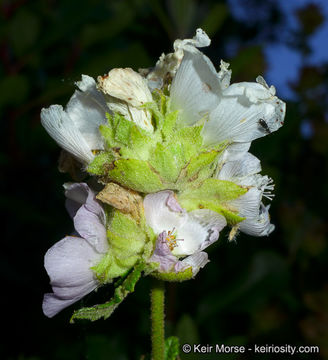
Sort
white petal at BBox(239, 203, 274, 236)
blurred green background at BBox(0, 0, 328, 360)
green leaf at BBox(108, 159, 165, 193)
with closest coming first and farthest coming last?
green leaf at BBox(108, 159, 165, 193) < white petal at BBox(239, 203, 274, 236) < blurred green background at BBox(0, 0, 328, 360)

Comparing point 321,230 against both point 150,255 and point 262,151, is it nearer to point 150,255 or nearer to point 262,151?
point 262,151

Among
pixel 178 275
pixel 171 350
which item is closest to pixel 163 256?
pixel 178 275

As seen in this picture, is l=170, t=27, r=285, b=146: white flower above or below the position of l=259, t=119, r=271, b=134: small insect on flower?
above

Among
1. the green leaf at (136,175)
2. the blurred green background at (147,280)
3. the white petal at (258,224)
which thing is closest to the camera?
the green leaf at (136,175)

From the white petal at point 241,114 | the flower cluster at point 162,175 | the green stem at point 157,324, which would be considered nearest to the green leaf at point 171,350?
the green stem at point 157,324

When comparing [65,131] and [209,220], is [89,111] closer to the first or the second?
[65,131]

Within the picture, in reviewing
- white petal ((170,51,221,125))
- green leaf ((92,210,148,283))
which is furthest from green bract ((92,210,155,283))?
white petal ((170,51,221,125))

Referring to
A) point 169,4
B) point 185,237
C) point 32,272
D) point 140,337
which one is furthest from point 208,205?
point 32,272

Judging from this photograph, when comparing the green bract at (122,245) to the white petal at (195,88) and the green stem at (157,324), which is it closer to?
the green stem at (157,324)

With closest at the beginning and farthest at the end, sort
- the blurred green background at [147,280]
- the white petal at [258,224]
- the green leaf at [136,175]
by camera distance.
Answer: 1. the green leaf at [136,175]
2. the white petal at [258,224]
3. the blurred green background at [147,280]

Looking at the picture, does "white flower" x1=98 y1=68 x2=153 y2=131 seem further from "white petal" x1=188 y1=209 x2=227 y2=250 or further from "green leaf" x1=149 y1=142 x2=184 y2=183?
"white petal" x1=188 y1=209 x2=227 y2=250
